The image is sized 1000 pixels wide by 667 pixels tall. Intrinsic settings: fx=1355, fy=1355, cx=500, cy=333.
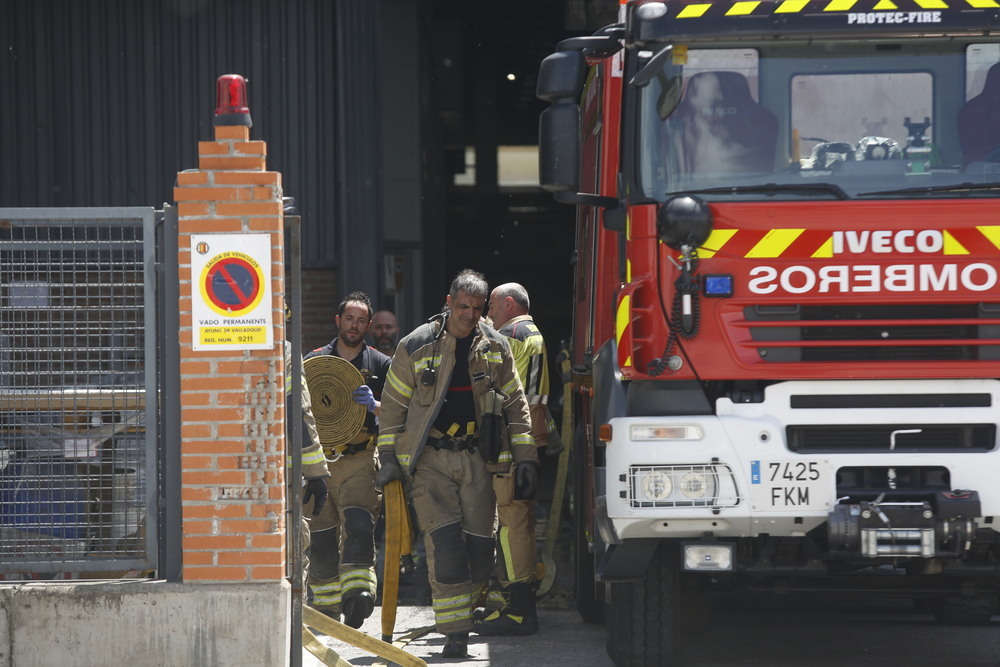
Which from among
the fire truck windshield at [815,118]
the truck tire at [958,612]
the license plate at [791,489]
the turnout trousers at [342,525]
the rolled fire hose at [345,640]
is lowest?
the truck tire at [958,612]

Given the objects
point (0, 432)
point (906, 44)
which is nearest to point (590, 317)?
point (906, 44)

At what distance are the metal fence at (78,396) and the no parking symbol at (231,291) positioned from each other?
0.76 feet

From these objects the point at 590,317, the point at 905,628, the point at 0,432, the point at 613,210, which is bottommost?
the point at 905,628

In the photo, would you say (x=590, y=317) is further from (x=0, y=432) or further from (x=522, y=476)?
(x=0, y=432)

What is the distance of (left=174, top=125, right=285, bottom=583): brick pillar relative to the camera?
5.72 metres

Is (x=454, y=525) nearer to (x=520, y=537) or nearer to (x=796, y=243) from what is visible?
(x=520, y=537)

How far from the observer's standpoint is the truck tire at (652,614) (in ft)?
20.8

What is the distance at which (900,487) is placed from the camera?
18.8 ft

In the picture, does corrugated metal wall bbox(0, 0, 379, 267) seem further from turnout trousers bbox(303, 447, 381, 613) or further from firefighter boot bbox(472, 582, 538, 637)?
firefighter boot bbox(472, 582, 538, 637)

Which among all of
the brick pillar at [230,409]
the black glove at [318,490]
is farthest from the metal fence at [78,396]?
the black glove at [318,490]

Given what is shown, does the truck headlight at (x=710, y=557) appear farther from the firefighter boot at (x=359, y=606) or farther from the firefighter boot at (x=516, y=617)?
the firefighter boot at (x=359, y=606)

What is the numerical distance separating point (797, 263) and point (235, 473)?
256cm

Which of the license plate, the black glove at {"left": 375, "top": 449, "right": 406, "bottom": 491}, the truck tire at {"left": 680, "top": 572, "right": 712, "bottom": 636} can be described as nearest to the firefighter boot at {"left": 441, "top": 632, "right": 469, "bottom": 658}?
the black glove at {"left": 375, "top": 449, "right": 406, "bottom": 491}

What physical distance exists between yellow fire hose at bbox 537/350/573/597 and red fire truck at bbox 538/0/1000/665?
2685mm
